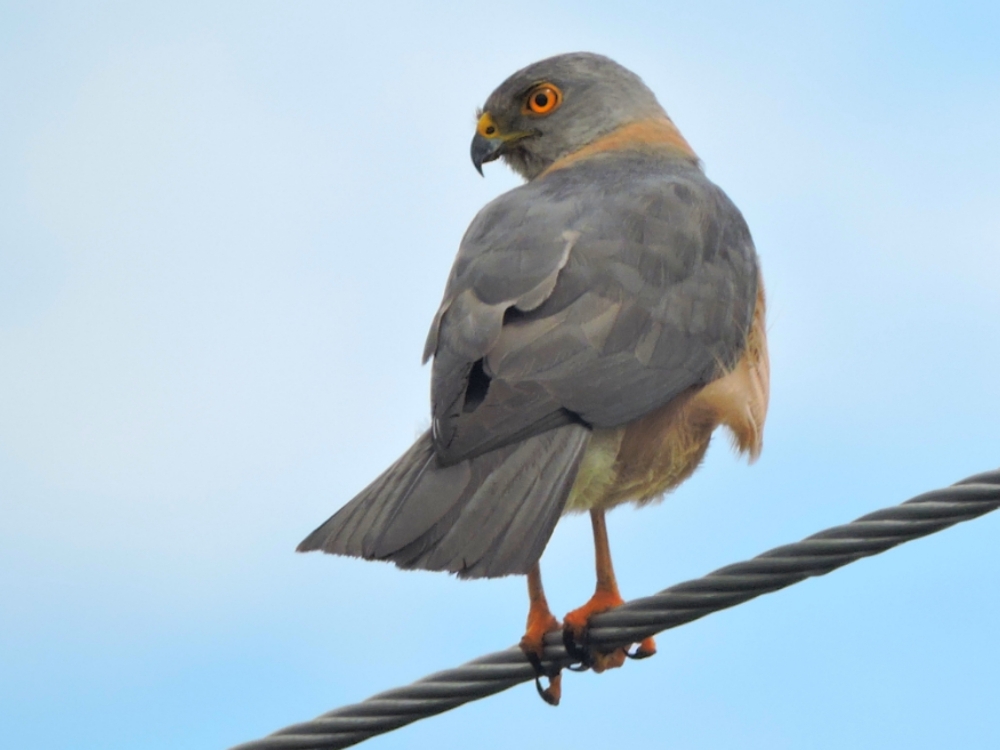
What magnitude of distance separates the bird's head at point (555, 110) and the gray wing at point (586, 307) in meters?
1.10

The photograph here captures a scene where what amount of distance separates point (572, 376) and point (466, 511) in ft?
1.88

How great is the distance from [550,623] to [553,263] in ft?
3.81

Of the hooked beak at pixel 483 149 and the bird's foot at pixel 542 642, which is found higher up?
the hooked beak at pixel 483 149

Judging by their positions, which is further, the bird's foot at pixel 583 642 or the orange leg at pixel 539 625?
the orange leg at pixel 539 625

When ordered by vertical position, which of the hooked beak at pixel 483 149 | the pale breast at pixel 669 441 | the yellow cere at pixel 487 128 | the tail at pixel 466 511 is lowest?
the tail at pixel 466 511

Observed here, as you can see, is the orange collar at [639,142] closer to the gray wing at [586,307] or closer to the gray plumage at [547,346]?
the gray plumage at [547,346]

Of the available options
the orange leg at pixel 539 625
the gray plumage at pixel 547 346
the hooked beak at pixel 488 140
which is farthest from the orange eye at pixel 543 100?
the orange leg at pixel 539 625

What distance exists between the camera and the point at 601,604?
457 cm

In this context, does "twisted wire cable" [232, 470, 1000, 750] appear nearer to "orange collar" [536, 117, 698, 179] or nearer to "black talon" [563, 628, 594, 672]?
"black talon" [563, 628, 594, 672]

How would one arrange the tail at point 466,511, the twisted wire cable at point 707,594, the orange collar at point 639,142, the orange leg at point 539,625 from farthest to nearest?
the orange collar at point 639,142, the orange leg at point 539,625, the tail at point 466,511, the twisted wire cable at point 707,594

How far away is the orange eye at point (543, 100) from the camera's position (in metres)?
6.55

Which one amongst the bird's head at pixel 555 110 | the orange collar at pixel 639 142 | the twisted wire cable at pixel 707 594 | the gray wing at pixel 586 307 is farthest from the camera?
the bird's head at pixel 555 110

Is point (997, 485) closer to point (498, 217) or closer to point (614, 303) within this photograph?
point (614, 303)

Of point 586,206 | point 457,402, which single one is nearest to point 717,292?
point 586,206
